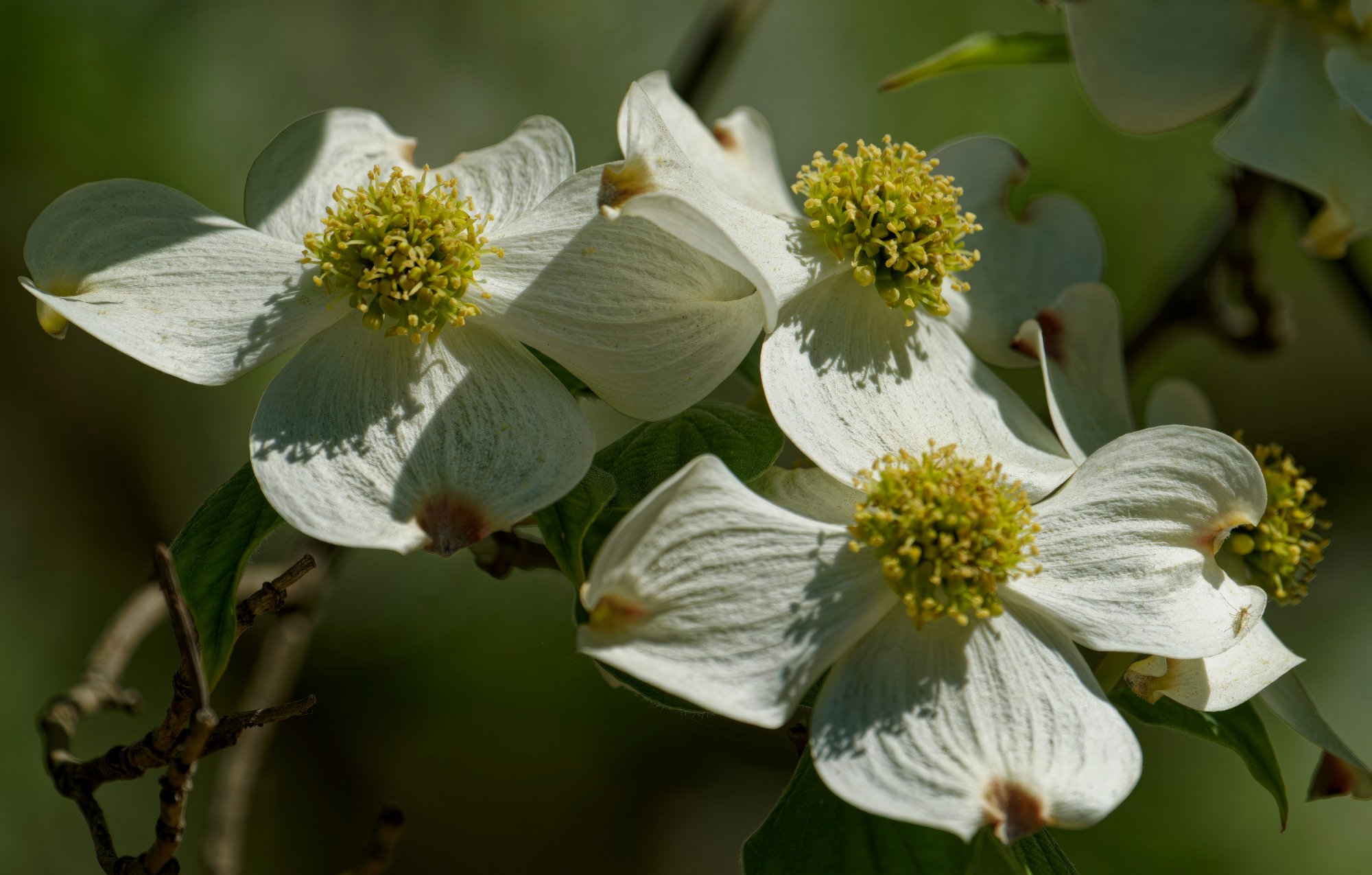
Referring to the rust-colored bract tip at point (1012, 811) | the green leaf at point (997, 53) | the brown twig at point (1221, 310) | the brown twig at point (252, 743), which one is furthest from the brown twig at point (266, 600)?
the brown twig at point (1221, 310)

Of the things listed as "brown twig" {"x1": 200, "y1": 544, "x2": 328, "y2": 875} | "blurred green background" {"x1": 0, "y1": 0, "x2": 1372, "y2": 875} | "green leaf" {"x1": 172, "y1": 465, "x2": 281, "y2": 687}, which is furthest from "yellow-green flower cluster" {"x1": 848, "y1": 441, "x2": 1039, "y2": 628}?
"blurred green background" {"x1": 0, "y1": 0, "x2": 1372, "y2": 875}

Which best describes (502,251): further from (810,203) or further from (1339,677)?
(1339,677)

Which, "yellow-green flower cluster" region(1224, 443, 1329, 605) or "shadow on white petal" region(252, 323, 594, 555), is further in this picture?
"yellow-green flower cluster" region(1224, 443, 1329, 605)

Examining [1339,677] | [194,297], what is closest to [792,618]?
[194,297]

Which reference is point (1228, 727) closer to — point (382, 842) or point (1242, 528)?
point (1242, 528)

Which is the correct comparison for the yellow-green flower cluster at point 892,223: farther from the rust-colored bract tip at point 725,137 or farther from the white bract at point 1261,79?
the white bract at point 1261,79

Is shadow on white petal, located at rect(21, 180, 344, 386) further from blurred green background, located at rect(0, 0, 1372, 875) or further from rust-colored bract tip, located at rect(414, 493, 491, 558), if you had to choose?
blurred green background, located at rect(0, 0, 1372, 875)

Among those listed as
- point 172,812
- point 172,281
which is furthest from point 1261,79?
point 172,812
